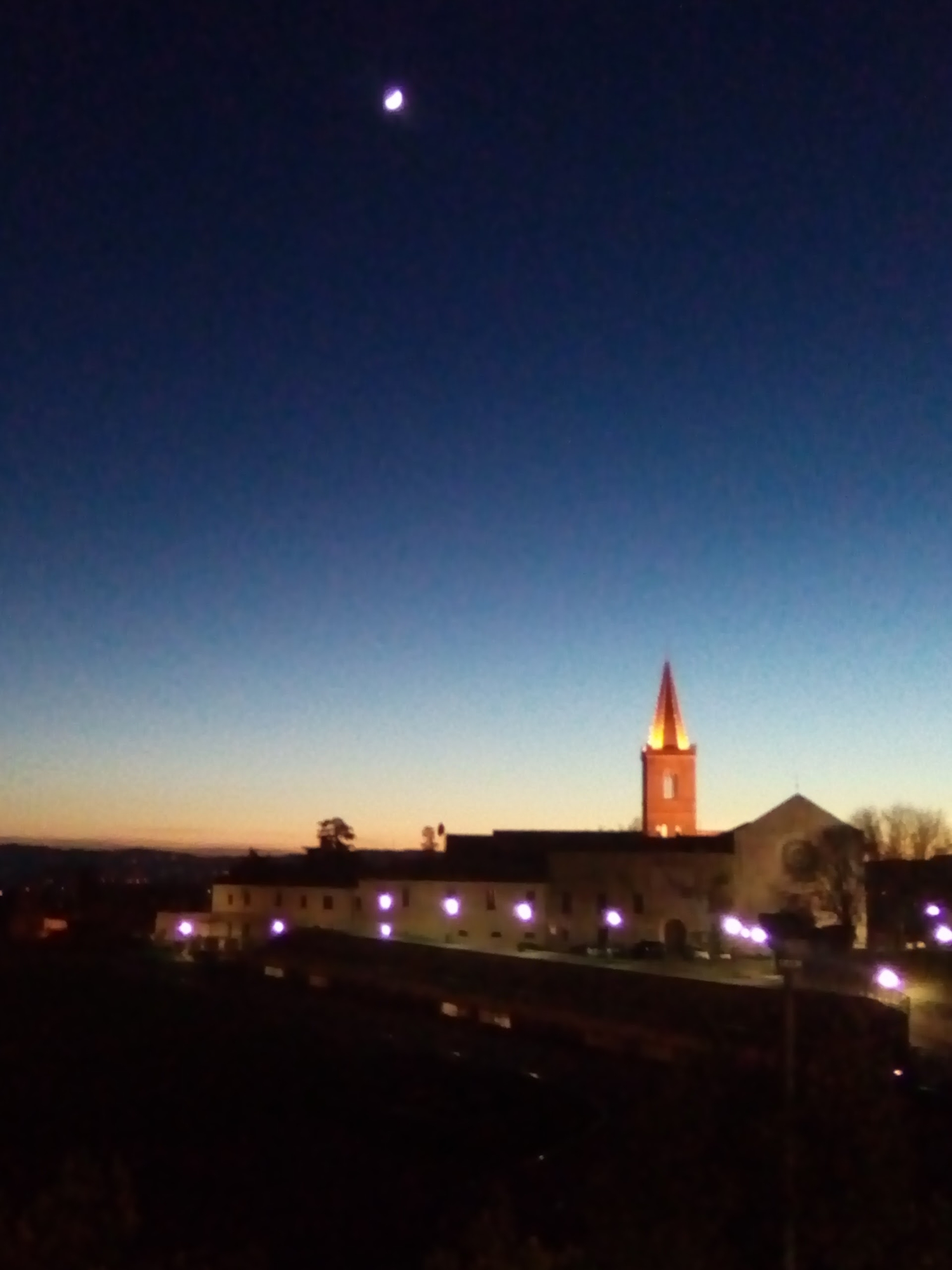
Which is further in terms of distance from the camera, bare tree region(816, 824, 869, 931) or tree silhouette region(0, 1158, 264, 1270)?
bare tree region(816, 824, 869, 931)

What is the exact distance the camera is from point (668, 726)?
256 feet

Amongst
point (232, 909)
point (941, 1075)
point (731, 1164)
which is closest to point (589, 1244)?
point (731, 1164)

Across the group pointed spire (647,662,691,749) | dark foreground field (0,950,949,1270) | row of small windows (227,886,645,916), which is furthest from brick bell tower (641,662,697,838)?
dark foreground field (0,950,949,1270)

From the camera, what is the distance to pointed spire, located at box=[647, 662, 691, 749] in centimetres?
7712

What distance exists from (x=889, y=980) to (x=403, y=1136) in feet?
48.3

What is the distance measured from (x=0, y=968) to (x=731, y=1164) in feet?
176

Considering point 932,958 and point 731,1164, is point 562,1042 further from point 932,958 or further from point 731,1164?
point 731,1164

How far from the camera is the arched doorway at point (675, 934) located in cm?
5194

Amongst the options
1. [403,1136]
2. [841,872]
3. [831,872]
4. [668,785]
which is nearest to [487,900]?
[831,872]

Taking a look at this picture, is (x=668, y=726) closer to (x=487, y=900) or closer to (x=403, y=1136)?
(x=487, y=900)

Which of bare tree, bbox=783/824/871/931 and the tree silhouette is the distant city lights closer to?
bare tree, bbox=783/824/871/931

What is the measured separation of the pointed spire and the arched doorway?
2443 centimetres

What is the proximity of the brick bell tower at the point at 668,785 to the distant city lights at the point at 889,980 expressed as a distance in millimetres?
39080

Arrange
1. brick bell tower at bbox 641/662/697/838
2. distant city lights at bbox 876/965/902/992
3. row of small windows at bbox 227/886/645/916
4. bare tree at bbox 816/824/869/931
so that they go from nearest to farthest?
distant city lights at bbox 876/965/902/992, bare tree at bbox 816/824/869/931, row of small windows at bbox 227/886/645/916, brick bell tower at bbox 641/662/697/838
